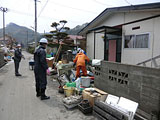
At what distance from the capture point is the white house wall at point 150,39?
5.12 meters

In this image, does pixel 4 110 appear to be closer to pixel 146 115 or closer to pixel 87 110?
pixel 87 110

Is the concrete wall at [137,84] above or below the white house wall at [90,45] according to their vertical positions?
below

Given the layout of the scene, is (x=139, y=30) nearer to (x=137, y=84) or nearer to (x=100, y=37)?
(x=100, y=37)

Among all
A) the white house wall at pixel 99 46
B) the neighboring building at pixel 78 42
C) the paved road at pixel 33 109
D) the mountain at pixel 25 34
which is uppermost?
the mountain at pixel 25 34

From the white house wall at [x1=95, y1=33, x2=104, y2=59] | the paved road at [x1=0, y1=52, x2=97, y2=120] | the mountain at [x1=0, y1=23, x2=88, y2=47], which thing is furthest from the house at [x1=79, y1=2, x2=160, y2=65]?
the mountain at [x1=0, y1=23, x2=88, y2=47]

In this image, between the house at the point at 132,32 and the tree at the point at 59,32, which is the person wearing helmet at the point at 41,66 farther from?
the tree at the point at 59,32

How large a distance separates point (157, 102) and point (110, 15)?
6609 millimetres

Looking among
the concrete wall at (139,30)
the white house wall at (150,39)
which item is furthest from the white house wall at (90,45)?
the white house wall at (150,39)

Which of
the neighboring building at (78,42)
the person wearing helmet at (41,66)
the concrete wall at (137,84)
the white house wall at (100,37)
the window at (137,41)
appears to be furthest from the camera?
the neighboring building at (78,42)

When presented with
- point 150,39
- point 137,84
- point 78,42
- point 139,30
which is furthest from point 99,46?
point 78,42

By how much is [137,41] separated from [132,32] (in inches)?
23.5

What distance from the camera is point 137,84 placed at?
9.30 ft

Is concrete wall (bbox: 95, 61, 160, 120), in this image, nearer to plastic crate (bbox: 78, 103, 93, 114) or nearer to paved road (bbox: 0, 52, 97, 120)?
plastic crate (bbox: 78, 103, 93, 114)

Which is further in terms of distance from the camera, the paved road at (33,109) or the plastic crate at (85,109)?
the plastic crate at (85,109)
